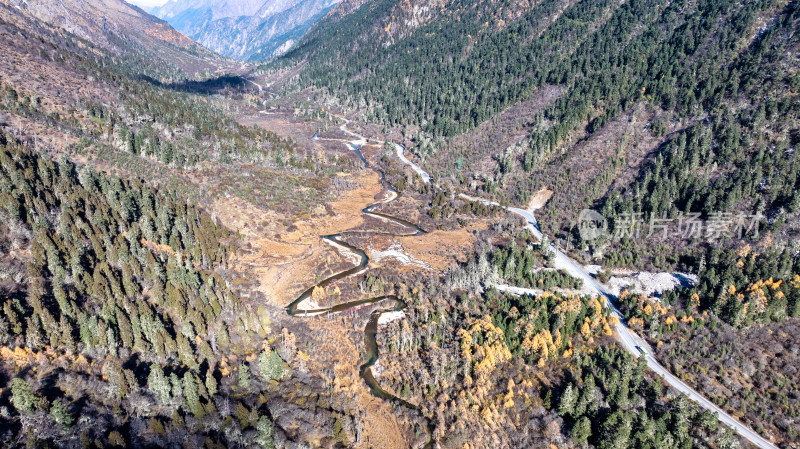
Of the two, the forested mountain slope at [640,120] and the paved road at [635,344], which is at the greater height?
the forested mountain slope at [640,120]

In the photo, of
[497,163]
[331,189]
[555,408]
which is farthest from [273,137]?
[555,408]

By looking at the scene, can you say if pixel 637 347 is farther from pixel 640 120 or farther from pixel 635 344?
pixel 640 120

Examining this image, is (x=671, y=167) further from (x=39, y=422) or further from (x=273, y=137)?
(x=273, y=137)

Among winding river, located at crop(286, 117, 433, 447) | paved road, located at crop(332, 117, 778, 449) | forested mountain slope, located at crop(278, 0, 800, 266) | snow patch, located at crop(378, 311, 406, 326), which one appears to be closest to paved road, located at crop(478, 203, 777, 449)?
paved road, located at crop(332, 117, 778, 449)

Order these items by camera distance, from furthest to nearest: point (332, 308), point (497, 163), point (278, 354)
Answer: point (497, 163) < point (332, 308) < point (278, 354)

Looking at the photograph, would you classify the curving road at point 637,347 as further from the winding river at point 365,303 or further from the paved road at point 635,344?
the winding river at point 365,303

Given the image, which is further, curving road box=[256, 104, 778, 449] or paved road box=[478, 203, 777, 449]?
curving road box=[256, 104, 778, 449]

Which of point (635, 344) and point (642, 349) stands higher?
point (635, 344)

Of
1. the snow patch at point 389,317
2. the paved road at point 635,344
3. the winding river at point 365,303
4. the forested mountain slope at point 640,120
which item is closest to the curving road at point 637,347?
the paved road at point 635,344

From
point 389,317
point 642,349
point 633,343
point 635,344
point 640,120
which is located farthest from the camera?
point 640,120

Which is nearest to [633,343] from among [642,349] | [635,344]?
[635,344]

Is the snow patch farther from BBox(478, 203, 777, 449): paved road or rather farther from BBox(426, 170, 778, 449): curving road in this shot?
BBox(478, 203, 777, 449): paved road
